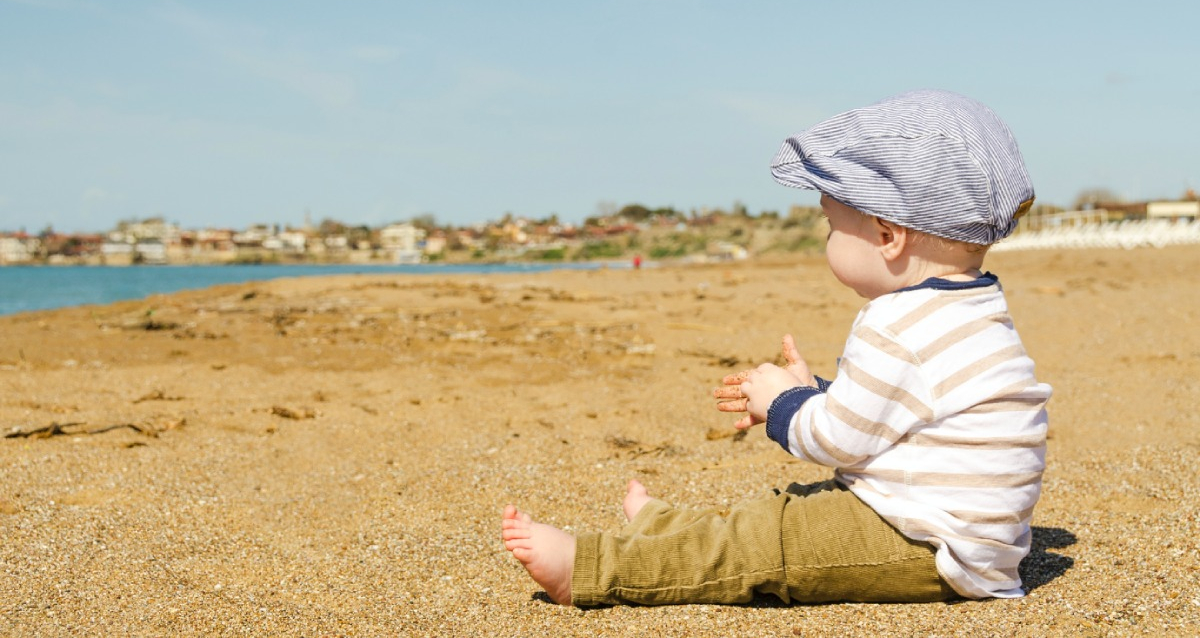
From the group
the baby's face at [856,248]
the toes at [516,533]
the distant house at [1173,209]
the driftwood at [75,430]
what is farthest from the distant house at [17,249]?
the baby's face at [856,248]

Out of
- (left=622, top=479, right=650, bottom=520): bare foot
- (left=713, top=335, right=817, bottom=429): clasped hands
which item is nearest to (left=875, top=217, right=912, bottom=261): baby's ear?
(left=713, top=335, right=817, bottom=429): clasped hands

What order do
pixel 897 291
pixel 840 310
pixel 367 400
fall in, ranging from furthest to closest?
pixel 840 310
pixel 367 400
pixel 897 291

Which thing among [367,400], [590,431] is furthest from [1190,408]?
[367,400]

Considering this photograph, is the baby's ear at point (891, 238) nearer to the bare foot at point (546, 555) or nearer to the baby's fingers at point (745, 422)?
the baby's fingers at point (745, 422)

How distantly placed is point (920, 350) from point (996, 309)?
0.22 meters

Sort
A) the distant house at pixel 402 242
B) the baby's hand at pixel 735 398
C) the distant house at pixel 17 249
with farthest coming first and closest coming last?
1. the distant house at pixel 17 249
2. the distant house at pixel 402 242
3. the baby's hand at pixel 735 398

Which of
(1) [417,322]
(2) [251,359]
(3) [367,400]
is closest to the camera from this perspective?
(3) [367,400]

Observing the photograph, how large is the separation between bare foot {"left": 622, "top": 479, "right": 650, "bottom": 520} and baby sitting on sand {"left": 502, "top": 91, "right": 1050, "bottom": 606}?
0.26 m

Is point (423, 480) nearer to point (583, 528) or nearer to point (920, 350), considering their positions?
point (583, 528)

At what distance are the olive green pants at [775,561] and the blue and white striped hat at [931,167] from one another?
0.60 metres

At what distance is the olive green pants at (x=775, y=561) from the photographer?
181 cm

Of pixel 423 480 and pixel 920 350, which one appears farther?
pixel 423 480

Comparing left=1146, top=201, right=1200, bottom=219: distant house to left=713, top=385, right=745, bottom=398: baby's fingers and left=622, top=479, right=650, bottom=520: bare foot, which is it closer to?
left=622, top=479, right=650, bottom=520: bare foot

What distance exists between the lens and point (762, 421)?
191cm
